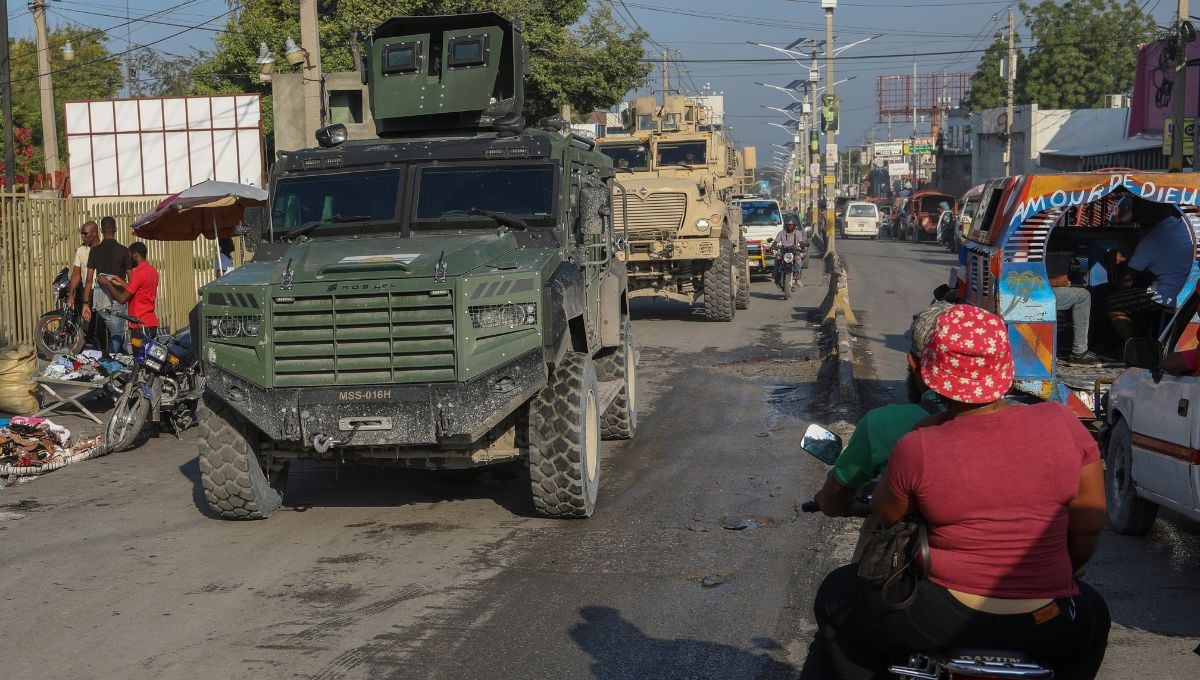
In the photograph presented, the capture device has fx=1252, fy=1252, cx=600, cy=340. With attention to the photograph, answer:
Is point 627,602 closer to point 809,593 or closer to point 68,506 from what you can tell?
point 809,593

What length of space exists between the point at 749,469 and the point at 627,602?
11.6 feet

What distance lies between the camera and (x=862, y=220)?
59.4m

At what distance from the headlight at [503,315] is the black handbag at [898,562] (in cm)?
449

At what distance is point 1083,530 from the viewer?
10.7ft

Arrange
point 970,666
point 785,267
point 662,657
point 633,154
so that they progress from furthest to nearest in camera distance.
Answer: point 785,267
point 633,154
point 662,657
point 970,666

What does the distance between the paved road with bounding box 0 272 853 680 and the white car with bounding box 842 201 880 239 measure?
164 ft

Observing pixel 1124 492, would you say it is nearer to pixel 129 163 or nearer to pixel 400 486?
pixel 400 486

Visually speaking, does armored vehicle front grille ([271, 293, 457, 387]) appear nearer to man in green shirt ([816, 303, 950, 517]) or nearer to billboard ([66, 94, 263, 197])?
man in green shirt ([816, 303, 950, 517])

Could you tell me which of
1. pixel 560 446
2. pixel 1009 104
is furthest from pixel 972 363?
pixel 1009 104

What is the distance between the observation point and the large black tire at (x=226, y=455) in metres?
7.83

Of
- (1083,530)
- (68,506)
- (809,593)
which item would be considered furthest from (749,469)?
(1083,530)

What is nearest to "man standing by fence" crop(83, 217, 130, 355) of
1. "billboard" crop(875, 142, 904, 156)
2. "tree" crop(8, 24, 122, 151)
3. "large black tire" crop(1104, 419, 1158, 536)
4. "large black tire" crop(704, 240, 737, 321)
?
"large black tire" crop(704, 240, 737, 321)

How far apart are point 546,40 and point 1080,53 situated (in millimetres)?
48167

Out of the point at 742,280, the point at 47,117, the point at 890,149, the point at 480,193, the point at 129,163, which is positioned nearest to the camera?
the point at 480,193
